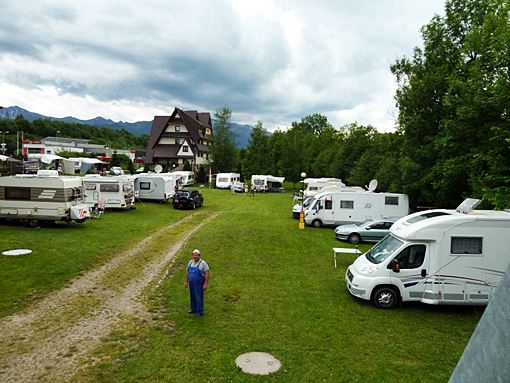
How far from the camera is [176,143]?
64812 mm

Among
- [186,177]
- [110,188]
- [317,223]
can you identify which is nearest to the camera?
[317,223]

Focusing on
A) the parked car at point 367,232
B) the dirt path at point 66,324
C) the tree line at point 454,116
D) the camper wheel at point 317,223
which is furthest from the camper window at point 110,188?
the tree line at point 454,116

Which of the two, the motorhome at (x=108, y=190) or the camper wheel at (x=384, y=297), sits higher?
the motorhome at (x=108, y=190)

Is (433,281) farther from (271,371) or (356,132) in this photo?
(356,132)

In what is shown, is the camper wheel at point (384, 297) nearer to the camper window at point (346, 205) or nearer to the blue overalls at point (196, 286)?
the blue overalls at point (196, 286)

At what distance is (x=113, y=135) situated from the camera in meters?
180

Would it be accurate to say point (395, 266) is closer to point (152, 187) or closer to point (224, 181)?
point (152, 187)

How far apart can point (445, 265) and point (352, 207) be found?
1444cm

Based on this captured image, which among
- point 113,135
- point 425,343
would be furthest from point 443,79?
point 113,135

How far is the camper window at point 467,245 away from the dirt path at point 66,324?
859cm

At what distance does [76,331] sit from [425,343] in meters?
7.91

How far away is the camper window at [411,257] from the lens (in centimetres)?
1091

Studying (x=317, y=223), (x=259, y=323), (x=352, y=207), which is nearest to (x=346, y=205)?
(x=352, y=207)

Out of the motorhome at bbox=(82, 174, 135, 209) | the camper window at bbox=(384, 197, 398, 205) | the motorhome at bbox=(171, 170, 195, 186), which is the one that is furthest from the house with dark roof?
the camper window at bbox=(384, 197, 398, 205)
